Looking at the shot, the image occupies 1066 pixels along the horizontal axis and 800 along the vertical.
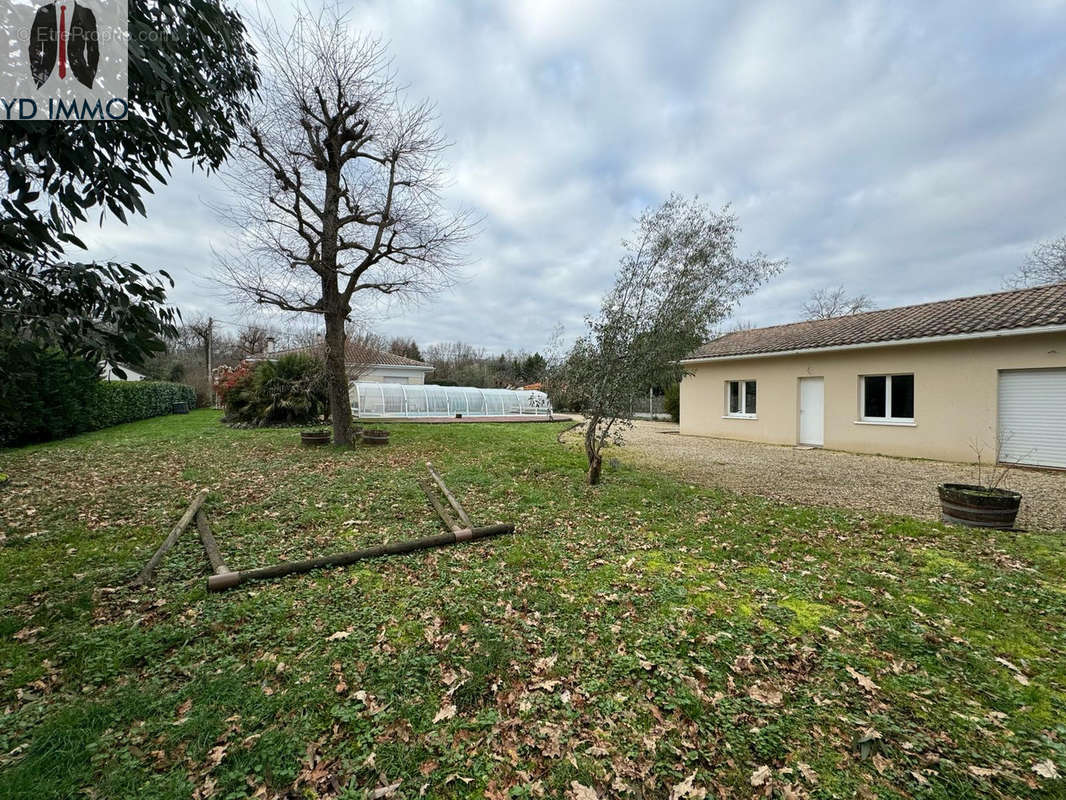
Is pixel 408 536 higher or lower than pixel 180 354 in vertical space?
lower

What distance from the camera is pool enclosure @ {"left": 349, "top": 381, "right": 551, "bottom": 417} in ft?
55.4

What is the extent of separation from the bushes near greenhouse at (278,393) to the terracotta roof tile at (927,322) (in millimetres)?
14629

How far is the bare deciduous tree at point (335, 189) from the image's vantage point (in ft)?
28.2

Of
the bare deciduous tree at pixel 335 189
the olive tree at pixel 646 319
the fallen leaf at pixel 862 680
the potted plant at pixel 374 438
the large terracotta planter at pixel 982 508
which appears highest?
the bare deciduous tree at pixel 335 189

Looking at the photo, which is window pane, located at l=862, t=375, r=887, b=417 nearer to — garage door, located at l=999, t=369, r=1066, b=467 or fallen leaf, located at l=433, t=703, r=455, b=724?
garage door, located at l=999, t=369, r=1066, b=467

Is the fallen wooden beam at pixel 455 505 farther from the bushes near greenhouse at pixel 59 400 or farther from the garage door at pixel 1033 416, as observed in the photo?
the garage door at pixel 1033 416

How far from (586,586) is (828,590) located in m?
2.08

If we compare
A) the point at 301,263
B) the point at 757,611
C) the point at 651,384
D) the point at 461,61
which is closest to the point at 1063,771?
the point at 757,611

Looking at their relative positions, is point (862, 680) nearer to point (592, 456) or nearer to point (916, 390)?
point (592, 456)

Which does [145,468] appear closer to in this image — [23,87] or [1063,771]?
[23,87]

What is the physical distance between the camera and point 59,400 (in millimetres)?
11031

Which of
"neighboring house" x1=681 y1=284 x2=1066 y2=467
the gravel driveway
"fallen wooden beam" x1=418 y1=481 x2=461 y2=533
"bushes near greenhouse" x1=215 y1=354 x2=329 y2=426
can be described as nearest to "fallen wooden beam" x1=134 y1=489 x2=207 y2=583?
"fallen wooden beam" x1=418 y1=481 x2=461 y2=533

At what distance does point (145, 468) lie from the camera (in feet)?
25.0

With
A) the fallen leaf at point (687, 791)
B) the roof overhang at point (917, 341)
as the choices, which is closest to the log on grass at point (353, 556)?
the fallen leaf at point (687, 791)
